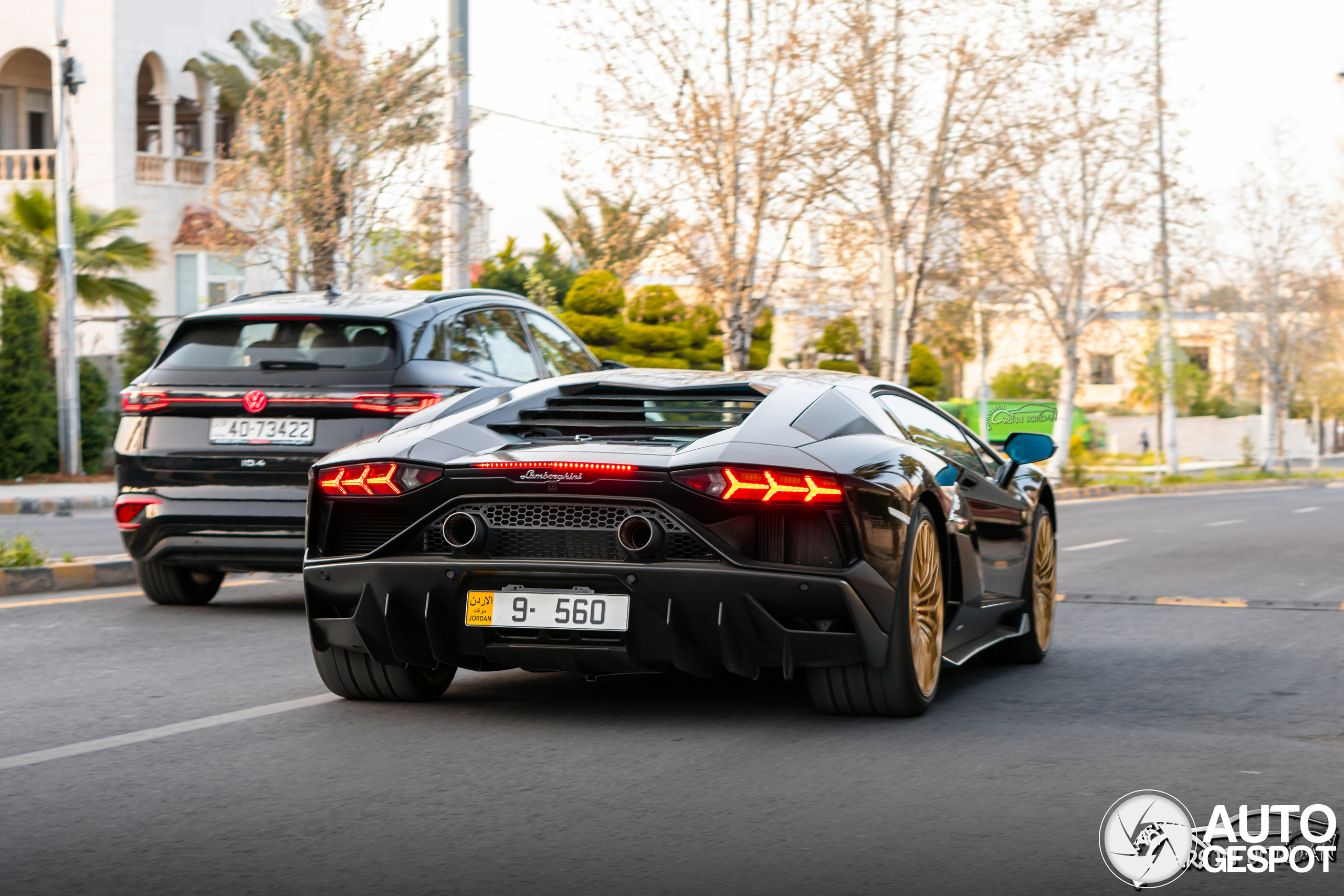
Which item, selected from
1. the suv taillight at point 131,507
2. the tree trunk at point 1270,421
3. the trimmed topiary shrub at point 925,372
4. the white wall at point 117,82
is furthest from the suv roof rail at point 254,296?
the tree trunk at point 1270,421

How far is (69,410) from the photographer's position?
2628 centimetres

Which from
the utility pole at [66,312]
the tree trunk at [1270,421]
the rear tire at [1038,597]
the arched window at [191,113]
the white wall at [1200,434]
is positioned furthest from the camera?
the white wall at [1200,434]

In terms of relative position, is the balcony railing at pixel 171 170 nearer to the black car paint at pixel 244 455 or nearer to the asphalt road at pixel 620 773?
the black car paint at pixel 244 455

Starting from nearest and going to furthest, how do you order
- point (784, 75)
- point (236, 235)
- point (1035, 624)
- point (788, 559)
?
point (788, 559) < point (1035, 624) < point (784, 75) < point (236, 235)

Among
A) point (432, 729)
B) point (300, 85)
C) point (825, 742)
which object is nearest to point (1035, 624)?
point (825, 742)

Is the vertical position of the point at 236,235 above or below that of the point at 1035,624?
above

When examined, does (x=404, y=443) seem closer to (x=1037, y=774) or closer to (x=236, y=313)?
(x=1037, y=774)

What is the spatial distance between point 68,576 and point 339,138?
14.0 meters

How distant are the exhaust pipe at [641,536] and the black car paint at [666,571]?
38 mm

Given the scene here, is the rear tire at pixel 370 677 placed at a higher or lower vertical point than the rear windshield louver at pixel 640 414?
lower

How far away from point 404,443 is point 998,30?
78.7 ft

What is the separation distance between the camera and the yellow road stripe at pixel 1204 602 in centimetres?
1017

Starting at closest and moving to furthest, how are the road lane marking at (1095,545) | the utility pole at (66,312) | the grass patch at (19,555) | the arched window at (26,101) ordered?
1. the grass patch at (19,555)
2. the road lane marking at (1095,545)
3. the utility pole at (66,312)
4. the arched window at (26,101)

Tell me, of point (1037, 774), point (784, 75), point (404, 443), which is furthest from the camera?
point (784, 75)
